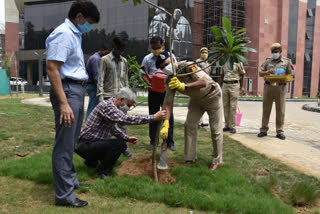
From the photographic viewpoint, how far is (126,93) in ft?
11.0

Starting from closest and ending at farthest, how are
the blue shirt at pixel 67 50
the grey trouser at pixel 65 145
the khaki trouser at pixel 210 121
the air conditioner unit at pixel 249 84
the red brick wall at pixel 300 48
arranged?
the blue shirt at pixel 67 50, the grey trouser at pixel 65 145, the khaki trouser at pixel 210 121, the air conditioner unit at pixel 249 84, the red brick wall at pixel 300 48

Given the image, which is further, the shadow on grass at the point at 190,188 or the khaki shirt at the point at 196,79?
the khaki shirt at the point at 196,79

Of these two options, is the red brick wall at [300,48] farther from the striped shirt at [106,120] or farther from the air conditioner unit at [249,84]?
the striped shirt at [106,120]

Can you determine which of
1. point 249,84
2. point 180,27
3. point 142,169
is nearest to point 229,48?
point 142,169

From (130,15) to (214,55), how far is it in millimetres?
34902

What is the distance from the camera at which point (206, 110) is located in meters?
4.02

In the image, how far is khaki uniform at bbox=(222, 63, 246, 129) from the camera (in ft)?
22.5

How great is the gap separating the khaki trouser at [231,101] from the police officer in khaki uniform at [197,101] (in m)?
3.00

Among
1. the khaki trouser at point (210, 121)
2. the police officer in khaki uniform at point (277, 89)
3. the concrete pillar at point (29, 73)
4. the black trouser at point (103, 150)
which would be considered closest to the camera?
the black trouser at point (103, 150)

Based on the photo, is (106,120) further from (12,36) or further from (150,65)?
(12,36)

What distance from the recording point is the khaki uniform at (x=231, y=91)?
6.87 m

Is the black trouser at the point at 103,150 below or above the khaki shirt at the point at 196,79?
below

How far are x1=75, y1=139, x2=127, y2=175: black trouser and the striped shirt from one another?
0.08 m

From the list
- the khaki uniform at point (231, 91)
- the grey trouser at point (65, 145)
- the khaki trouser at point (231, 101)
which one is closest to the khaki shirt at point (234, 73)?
the khaki uniform at point (231, 91)
